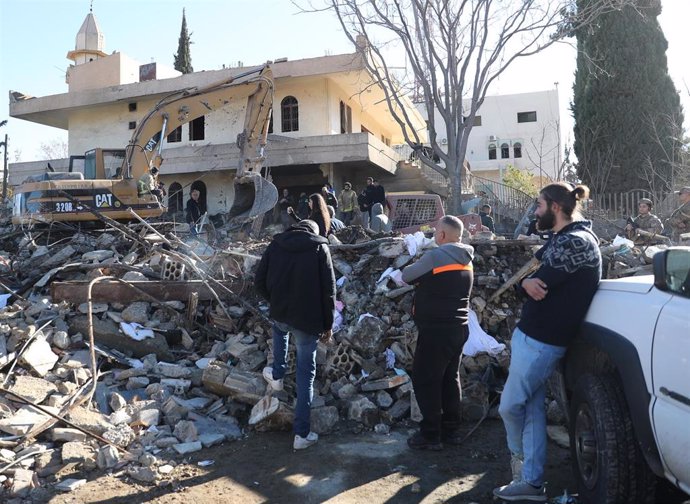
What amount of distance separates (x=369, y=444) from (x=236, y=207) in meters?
10.7

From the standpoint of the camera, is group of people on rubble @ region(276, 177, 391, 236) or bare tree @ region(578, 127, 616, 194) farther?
bare tree @ region(578, 127, 616, 194)

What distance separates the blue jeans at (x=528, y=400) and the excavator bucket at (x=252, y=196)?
9.33 m

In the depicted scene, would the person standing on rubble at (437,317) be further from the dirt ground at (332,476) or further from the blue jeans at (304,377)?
the blue jeans at (304,377)

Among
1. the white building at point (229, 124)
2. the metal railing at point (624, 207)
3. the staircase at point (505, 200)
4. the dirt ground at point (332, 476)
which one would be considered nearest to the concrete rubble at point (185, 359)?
the dirt ground at point (332, 476)

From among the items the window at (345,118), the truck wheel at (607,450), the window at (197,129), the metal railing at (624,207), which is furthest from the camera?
the window at (345,118)

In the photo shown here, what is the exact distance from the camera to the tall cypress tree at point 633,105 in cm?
2133

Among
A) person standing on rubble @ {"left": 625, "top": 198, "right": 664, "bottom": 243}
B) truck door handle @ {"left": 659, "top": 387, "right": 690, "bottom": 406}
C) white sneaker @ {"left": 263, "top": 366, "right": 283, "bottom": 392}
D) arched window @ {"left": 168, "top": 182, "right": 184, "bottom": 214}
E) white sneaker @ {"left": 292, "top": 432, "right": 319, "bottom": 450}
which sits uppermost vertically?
arched window @ {"left": 168, "top": 182, "right": 184, "bottom": 214}

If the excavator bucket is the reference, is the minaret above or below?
above

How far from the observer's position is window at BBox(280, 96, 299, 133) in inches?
848

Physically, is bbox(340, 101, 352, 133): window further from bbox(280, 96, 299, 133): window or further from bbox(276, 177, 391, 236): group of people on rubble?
bbox(276, 177, 391, 236): group of people on rubble

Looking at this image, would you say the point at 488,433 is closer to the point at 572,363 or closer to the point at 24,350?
the point at 572,363

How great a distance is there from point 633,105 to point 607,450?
2197 cm

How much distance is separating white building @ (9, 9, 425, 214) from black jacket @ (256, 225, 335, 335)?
14.0m

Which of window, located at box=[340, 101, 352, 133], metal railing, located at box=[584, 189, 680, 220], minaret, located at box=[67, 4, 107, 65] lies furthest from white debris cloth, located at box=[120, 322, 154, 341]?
minaret, located at box=[67, 4, 107, 65]
